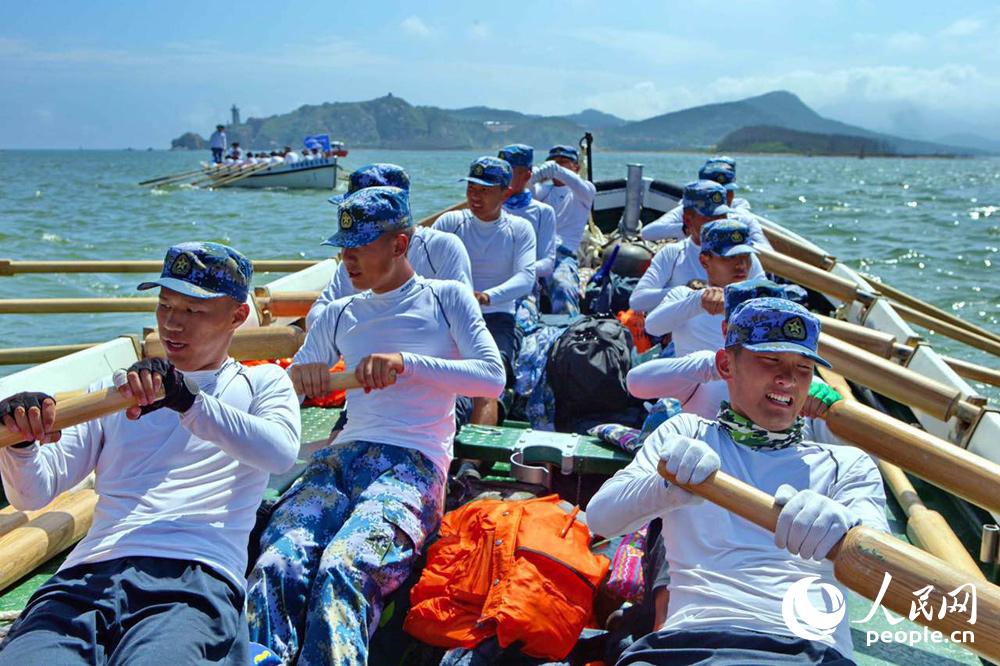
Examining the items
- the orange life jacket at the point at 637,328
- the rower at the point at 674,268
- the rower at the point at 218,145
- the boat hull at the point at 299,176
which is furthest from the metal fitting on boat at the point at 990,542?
the rower at the point at 218,145

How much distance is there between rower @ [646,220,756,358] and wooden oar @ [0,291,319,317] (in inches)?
81.5

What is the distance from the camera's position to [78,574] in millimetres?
2334

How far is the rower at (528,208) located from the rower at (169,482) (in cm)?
426

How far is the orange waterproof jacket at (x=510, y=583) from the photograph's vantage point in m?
2.70

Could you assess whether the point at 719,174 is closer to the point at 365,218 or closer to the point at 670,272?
the point at 670,272

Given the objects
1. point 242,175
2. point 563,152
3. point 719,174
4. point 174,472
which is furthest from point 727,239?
point 242,175

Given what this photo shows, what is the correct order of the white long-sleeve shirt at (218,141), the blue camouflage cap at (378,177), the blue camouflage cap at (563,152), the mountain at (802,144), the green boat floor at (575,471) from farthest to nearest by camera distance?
1. the mountain at (802,144)
2. the white long-sleeve shirt at (218,141)
3. the blue camouflage cap at (563,152)
4. the blue camouflage cap at (378,177)
5. the green boat floor at (575,471)

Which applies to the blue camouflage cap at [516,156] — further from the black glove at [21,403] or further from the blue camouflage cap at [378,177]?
the black glove at [21,403]

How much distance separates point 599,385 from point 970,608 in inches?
115

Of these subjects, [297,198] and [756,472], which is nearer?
[756,472]

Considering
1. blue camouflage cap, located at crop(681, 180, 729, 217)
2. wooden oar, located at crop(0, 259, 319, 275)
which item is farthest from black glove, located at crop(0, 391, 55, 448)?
wooden oar, located at crop(0, 259, 319, 275)

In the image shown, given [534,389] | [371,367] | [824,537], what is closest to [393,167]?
[534,389]

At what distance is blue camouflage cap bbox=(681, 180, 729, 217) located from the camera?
17.4 ft

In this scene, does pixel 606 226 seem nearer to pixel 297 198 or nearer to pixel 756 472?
pixel 756 472
